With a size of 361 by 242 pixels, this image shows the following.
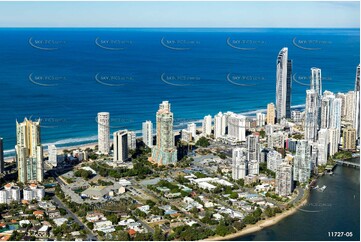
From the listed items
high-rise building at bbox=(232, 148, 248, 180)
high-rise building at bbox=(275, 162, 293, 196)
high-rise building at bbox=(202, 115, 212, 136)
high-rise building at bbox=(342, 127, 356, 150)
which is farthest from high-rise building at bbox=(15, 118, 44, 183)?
high-rise building at bbox=(342, 127, 356, 150)

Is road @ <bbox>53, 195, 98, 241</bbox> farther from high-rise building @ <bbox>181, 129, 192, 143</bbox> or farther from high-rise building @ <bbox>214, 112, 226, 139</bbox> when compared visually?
high-rise building @ <bbox>214, 112, 226, 139</bbox>

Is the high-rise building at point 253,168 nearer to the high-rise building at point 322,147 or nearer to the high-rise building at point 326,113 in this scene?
the high-rise building at point 322,147

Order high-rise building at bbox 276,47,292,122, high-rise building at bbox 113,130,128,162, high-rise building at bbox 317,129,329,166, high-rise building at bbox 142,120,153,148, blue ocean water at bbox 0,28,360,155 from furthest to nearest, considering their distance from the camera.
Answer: high-rise building at bbox 276,47,292,122 → blue ocean water at bbox 0,28,360,155 → high-rise building at bbox 142,120,153,148 → high-rise building at bbox 317,129,329,166 → high-rise building at bbox 113,130,128,162

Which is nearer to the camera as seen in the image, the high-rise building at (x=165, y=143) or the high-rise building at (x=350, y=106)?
the high-rise building at (x=165, y=143)

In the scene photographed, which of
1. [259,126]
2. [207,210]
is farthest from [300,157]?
[259,126]

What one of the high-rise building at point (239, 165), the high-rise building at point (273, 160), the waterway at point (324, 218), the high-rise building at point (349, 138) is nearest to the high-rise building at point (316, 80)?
the high-rise building at point (349, 138)

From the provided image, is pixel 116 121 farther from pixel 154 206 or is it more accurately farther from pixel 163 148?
pixel 154 206
